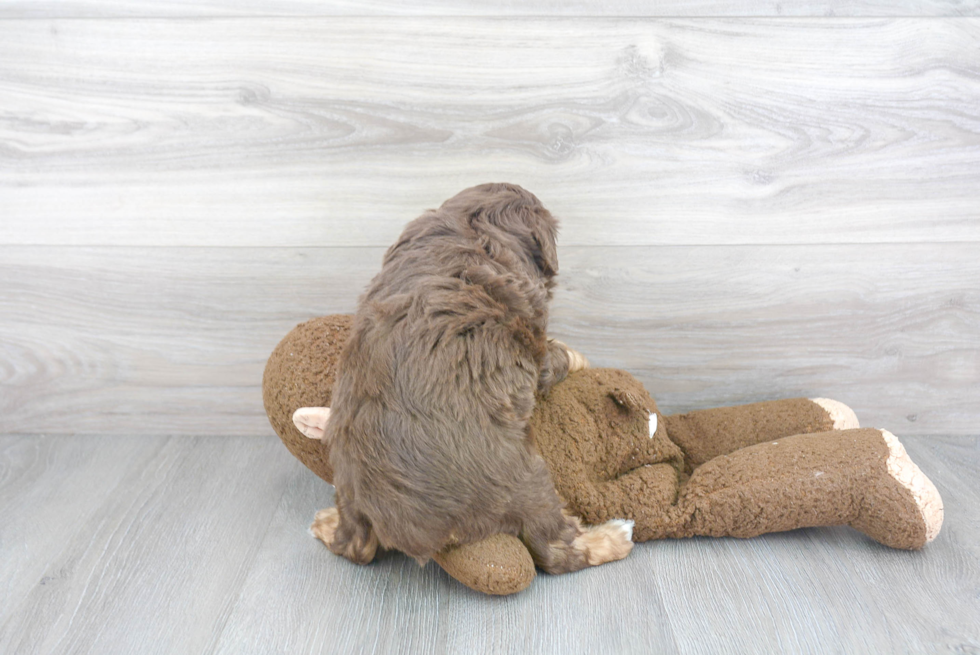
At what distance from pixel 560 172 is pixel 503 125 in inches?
5.5

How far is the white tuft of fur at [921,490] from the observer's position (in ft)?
3.40

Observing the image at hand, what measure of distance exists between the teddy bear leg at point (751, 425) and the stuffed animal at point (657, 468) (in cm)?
6

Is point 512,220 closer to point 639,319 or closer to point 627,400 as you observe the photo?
point 627,400

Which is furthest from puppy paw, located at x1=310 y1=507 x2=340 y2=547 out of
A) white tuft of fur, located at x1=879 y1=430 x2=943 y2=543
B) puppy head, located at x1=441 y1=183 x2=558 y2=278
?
white tuft of fur, located at x1=879 y1=430 x2=943 y2=543

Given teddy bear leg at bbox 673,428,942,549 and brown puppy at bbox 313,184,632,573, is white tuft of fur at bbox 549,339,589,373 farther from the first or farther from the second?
teddy bear leg at bbox 673,428,942,549

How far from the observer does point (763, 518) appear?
1064 millimetres

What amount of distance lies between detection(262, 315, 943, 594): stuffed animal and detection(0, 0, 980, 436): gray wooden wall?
284 millimetres

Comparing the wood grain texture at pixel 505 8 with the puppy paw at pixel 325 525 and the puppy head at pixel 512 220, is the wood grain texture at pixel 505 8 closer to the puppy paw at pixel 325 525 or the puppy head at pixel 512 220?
the puppy head at pixel 512 220

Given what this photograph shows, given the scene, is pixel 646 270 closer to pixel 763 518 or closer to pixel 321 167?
pixel 763 518

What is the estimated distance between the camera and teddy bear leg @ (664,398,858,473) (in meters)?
1.23

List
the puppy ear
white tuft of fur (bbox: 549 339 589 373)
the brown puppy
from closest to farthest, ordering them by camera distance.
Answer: the brown puppy < the puppy ear < white tuft of fur (bbox: 549 339 589 373)

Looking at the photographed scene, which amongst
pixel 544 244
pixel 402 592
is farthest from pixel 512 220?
pixel 402 592

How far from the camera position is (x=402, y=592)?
102 cm

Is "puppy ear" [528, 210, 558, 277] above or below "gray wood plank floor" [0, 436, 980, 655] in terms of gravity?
above
